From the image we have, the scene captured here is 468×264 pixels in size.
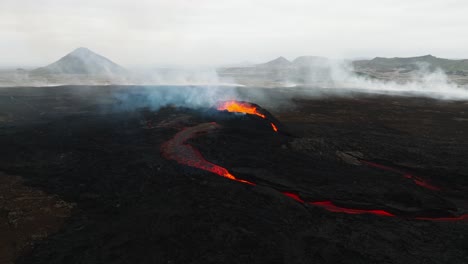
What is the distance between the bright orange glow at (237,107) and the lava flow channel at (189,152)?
564cm

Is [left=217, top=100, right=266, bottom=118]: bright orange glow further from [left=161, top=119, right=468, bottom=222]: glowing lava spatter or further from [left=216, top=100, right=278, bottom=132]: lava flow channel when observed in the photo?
[left=161, top=119, right=468, bottom=222]: glowing lava spatter

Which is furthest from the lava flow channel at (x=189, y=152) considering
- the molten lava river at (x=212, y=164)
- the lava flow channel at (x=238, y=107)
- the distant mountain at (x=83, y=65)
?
the distant mountain at (x=83, y=65)

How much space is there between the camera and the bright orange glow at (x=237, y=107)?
103 ft

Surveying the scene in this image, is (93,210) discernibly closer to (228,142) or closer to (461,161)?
(228,142)

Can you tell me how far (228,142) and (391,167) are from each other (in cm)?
1139

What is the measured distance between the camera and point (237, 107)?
32.8 meters

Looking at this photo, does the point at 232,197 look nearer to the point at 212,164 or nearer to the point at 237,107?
the point at 212,164

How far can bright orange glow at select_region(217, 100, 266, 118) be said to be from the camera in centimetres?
3126

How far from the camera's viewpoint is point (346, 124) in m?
34.7

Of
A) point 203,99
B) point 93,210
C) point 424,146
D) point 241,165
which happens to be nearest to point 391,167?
point 424,146

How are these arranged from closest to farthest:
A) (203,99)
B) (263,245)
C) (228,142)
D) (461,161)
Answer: (263,245) → (461,161) → (228,142) → (203,99)

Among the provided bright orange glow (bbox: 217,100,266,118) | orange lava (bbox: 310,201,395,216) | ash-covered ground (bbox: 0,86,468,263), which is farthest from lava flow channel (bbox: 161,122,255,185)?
bright orange glow (bbox: 217,100,266,118)

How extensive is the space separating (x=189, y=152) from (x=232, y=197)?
6965 mm

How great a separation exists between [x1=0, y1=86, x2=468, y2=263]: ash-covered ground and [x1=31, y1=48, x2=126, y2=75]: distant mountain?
4890 inches
